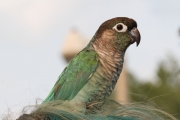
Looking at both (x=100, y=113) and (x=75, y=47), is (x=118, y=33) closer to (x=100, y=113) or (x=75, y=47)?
(x=100, y=113)

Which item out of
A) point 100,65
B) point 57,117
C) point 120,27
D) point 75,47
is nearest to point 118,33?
point 120,27

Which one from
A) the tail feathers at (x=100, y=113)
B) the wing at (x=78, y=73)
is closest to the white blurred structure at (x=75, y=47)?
the wing at (x=78, y=73)

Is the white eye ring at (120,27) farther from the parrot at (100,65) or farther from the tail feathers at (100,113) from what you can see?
the tail feathers at (100,113)

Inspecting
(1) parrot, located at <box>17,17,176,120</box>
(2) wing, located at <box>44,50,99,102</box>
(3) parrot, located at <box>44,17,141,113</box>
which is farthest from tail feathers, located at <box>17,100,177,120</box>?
(2) wing, located at <box>44,50,99,102</box>

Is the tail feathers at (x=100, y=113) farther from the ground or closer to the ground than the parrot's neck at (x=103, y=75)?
farther from the ground

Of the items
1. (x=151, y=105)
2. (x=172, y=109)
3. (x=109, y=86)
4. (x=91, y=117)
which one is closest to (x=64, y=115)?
(x=91, y=117)

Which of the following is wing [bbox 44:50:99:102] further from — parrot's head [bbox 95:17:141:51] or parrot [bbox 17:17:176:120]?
parrot's head [bbox 95:17:141:51]

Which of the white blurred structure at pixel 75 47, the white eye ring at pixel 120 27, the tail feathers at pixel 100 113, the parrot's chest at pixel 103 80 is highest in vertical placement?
the white eye ring at pixel 120 27
